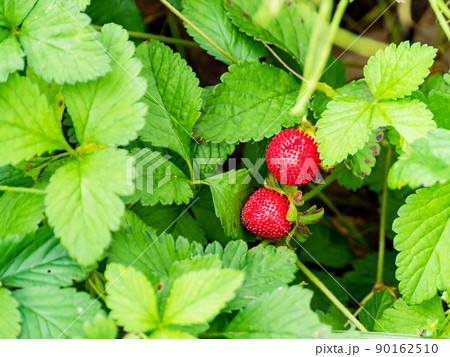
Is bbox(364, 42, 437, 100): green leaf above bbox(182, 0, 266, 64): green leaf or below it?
below

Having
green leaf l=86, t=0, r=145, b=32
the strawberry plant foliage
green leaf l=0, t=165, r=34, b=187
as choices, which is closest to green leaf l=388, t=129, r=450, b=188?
the strawberry plant foliage

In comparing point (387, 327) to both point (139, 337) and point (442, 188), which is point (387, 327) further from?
point (139, 337)

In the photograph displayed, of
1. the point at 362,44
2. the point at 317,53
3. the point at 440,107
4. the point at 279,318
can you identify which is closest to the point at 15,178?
the point at 279,318

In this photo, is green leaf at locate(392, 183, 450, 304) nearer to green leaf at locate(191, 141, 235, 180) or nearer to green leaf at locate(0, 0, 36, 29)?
green leaf at locate(191, 141, 235, 180)

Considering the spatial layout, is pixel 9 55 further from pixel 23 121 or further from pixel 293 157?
pixel 293 157

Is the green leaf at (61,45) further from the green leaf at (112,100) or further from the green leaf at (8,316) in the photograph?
the green leaf at (8,316)

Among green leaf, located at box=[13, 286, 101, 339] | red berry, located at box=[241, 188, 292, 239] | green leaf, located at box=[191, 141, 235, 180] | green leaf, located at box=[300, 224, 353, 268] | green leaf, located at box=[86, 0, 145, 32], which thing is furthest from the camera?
green leaf, located at box=[300, 224, 353, 268]

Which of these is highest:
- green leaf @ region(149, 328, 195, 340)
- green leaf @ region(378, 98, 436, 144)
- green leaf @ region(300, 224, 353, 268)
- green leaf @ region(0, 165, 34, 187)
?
green leaf @ region(378, 98, 436, 144)

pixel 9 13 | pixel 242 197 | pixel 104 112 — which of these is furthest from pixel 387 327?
pixel 9 13
